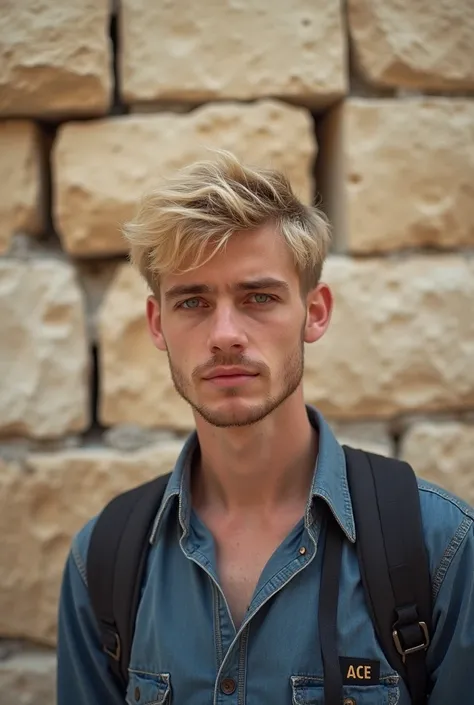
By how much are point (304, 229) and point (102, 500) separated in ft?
3.32

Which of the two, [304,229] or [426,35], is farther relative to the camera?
[426,35]

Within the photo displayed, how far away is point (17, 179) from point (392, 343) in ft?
3.94

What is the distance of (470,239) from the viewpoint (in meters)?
2.21

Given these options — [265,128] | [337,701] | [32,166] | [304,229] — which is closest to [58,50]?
[32,166]

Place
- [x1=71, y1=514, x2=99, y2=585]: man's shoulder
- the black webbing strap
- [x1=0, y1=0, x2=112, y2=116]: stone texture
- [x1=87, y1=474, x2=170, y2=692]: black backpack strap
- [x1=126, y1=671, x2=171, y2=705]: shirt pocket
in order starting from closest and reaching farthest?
the black webbing strap < [x1=126, y1=671, x2=171, y2=705]: shirt pocket < [x1=87, y1=474, x2=170, y2=692]: black backpack strap < [x1=71, y1=514, x2=99, y2=585]: man's shoulder < [x1=0, y1=0, x2=112, y2=116]: stone texture

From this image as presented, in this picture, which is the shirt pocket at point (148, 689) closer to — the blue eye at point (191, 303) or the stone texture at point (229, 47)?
the blue eye at point (191, 303)

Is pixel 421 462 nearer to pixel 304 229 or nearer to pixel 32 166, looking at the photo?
pixel 304 229

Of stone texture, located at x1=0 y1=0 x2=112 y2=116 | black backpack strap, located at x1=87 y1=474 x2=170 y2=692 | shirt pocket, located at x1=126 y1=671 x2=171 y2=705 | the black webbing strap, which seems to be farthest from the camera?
stone texture, located at x1=0 y1=0 x2=112 y2=116

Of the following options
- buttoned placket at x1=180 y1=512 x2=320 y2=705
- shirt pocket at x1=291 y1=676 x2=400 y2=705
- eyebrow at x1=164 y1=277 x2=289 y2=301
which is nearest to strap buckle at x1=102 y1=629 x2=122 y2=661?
buttoned placket at x1=180 y1=512 x2=320 y2=705

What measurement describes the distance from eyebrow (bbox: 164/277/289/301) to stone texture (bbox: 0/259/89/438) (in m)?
0.69

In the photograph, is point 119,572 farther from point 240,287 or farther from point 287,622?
point 240,287

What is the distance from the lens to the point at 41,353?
2.13m

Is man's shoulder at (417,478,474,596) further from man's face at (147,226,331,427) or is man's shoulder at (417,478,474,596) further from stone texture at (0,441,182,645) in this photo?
stone texture at (0,441,182,645)

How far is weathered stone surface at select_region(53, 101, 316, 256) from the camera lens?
6.95ft
